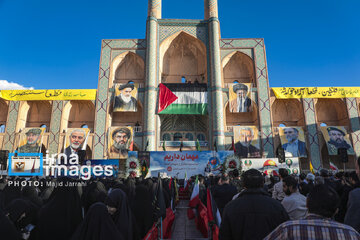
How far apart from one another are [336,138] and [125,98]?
17.4 meters

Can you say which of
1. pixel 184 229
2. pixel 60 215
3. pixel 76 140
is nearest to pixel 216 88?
pixel 76 140

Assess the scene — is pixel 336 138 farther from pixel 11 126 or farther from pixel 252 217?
pixel 11 126

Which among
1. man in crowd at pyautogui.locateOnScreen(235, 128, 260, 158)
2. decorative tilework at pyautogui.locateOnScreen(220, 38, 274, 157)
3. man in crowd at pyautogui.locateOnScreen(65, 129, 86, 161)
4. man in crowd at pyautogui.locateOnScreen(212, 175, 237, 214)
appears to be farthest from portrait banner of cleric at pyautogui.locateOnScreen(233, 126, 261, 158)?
man in crowd at pyautogui.locateOnScreen(212, 175, 237, 214)

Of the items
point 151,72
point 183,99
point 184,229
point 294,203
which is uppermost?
point 151,72

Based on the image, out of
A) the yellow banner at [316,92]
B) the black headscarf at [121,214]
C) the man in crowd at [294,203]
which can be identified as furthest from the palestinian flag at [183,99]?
the man in crowd at [294,203]

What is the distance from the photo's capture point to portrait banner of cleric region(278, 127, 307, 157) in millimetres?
18438

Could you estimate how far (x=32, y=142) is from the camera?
19.1m

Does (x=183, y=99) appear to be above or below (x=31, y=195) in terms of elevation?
above

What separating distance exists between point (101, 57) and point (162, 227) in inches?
753

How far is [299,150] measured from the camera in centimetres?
1845

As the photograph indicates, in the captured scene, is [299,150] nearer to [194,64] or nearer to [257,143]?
[257,143]

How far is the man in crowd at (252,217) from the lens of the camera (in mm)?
1705

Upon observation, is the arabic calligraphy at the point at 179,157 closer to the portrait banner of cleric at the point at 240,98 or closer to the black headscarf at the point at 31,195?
the portrait banner of cleric at the point at 240,98

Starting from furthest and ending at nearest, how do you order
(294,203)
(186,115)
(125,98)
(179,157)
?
(186,115)
(125,98)
(179,157)
(294,203)
